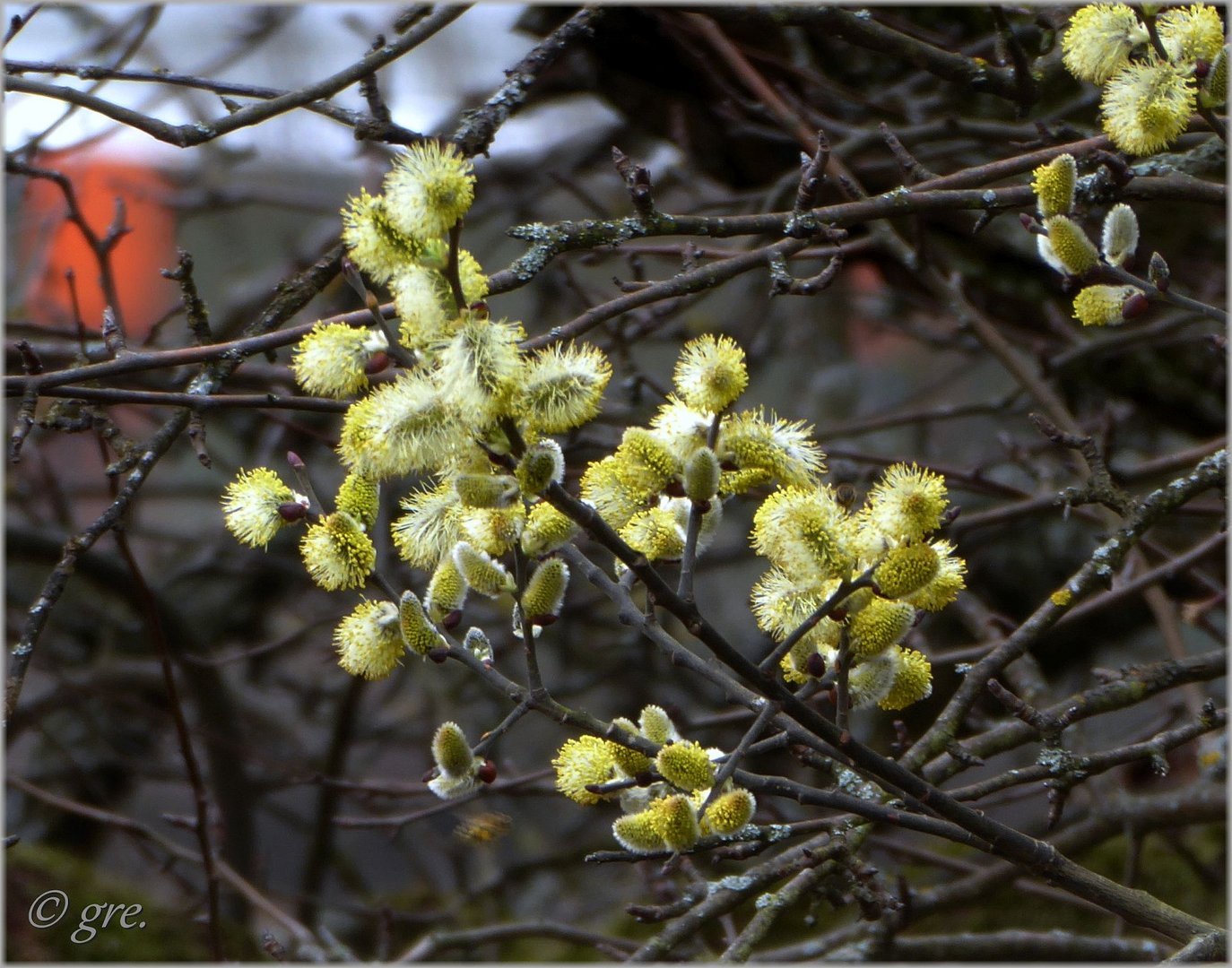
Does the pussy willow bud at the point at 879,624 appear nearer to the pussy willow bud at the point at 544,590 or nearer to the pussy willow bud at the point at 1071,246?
the pussy willow bud at the point at 544,590

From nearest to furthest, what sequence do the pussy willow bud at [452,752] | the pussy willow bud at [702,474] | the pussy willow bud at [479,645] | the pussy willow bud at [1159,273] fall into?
the pussy willow bud at [702,474] < the pussy willow bud at [452,752] < the pussy willow bud at [479,645] < the pussy willow bud at [1159,273]

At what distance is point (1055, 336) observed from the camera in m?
3.72

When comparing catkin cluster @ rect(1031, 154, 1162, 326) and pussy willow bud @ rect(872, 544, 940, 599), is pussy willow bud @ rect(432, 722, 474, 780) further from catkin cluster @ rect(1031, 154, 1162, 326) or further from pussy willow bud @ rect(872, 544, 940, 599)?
catkin cluster @ rect(1031, 154, 1162, 326)

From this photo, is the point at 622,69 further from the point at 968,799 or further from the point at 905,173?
the point at 968,799

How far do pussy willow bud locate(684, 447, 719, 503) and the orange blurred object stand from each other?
2569 millimetres

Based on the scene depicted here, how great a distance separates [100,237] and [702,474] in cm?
588

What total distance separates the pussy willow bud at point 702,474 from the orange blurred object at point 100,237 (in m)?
2.57

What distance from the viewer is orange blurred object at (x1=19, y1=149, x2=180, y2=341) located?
430 cm

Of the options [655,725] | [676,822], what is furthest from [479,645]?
[676,822]

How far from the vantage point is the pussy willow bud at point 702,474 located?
3.54 feet

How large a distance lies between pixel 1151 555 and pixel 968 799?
1.76 meters

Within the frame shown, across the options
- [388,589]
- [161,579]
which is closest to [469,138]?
[388,589]

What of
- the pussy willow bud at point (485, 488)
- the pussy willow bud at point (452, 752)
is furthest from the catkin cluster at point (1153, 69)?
the pussy willow bud at point (452, 752)

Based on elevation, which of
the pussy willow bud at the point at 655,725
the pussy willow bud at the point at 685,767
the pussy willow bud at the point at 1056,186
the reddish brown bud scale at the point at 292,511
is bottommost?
the pussy willow bud at the point at 685,767
